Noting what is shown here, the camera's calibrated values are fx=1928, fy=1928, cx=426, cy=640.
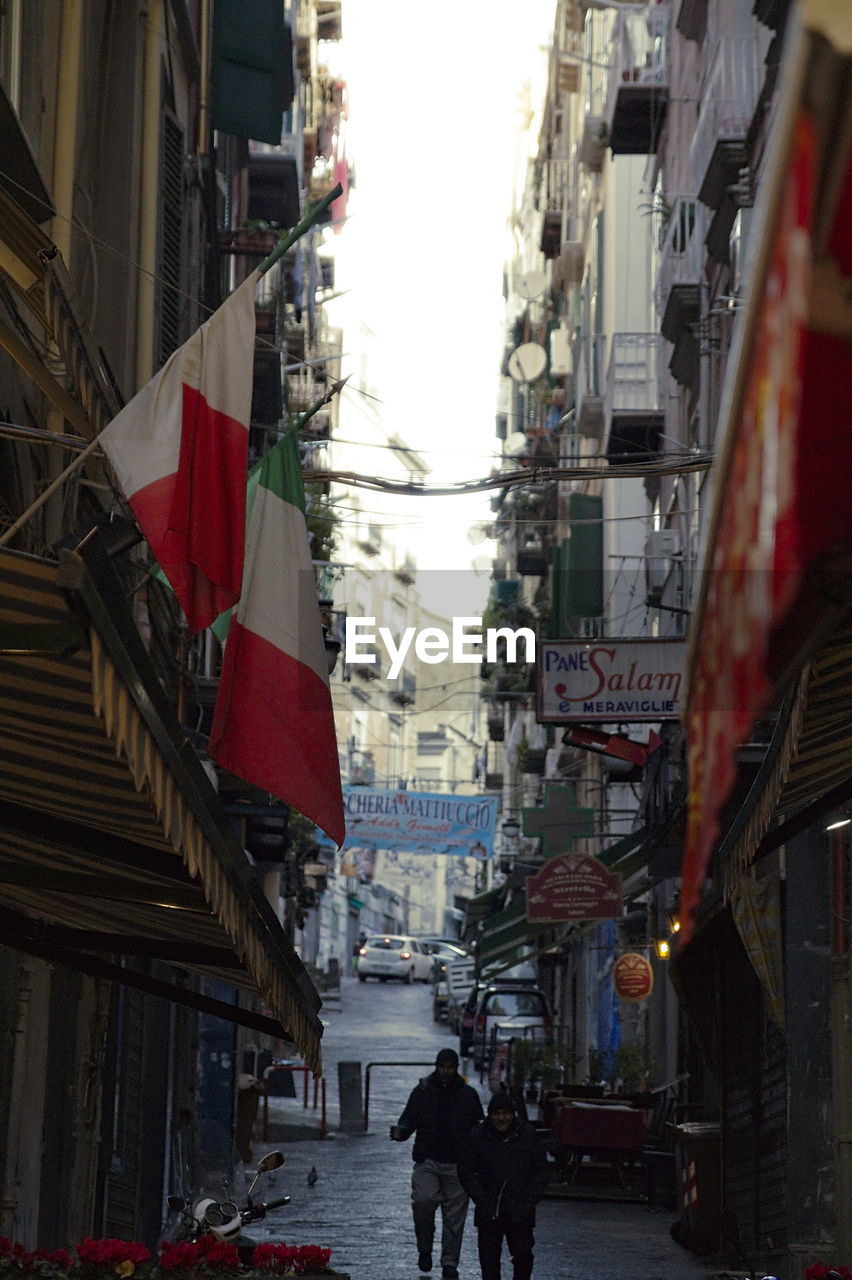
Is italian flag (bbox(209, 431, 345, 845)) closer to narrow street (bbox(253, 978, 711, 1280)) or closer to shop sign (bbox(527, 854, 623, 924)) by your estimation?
narrow street (bbox(253, 978, 711, 1280))

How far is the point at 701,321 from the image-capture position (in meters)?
22.1

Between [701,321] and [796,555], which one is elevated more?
[701,321]

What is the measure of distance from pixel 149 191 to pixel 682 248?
437 inches

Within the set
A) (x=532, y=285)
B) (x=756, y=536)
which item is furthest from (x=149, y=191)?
(x=532, y=285)

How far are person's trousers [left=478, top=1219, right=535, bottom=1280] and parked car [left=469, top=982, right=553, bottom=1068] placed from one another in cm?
1996

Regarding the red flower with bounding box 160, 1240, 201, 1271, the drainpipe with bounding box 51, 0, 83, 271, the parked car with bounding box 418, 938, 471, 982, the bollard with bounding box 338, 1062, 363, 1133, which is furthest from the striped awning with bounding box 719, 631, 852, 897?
the parked car with bounding box 418, 938, 471, 982

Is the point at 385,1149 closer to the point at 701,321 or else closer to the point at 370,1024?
the point at 701,321

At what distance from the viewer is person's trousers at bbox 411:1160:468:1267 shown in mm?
14211

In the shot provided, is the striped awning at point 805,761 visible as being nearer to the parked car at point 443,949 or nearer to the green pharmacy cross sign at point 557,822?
the green pharmacy cross sign at point 557,822

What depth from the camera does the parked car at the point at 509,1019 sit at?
3406cm

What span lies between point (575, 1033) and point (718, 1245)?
26827 millimetres

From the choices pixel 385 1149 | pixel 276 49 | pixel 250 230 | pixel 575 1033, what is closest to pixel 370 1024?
pixel 575 1033

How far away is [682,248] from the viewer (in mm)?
23625

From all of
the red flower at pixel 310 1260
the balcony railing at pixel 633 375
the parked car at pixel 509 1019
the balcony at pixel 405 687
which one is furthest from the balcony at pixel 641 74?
the balcony at pixel 405 687
